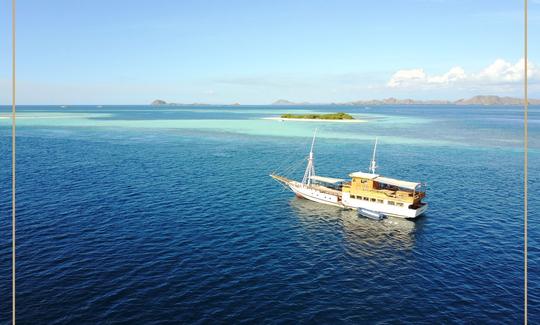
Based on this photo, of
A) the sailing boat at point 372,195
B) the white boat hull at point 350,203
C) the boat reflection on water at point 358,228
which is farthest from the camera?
the sailing boat at point 372,195

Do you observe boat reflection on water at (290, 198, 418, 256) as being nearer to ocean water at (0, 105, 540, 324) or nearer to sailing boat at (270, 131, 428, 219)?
ocean water at (0, 105, 540, 324)

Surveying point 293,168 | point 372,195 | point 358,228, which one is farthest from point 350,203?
point 293,168

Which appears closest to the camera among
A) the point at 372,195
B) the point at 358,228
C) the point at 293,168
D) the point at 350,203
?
the point at 358,228

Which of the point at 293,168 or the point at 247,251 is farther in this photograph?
the point at 293,168

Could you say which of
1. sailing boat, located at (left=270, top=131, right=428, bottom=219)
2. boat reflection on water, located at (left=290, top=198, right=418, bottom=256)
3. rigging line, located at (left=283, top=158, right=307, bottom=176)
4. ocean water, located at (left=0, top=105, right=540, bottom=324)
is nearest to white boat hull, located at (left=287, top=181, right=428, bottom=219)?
sailing boat, located at (left=270, top=131, right=428, bottom=219)

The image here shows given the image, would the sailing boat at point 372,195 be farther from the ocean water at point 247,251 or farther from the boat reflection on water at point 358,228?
the ocean water at point 247,251

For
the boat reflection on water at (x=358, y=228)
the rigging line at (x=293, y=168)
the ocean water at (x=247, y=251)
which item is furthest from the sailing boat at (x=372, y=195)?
the rigging line at (x=293, y=168)

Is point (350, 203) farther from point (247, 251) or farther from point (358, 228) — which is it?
point (247, 251)
